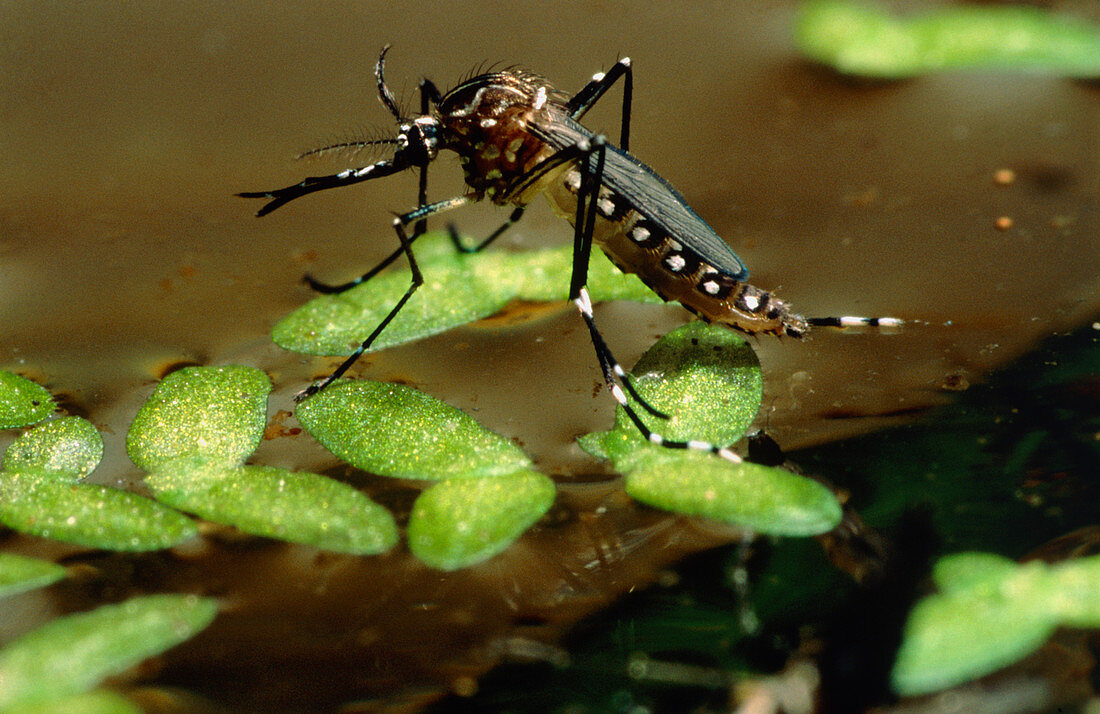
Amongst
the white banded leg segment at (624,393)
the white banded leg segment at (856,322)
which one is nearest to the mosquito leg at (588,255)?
the white banded leg segment at (624,393)

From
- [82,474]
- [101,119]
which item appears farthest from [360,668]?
[101,119]

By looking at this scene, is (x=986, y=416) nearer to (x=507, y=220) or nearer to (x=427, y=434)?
(x=427, y=434)

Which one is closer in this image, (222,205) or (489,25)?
(222,205)

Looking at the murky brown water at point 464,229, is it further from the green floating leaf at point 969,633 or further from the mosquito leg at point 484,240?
the green floating leaf at point 969,633

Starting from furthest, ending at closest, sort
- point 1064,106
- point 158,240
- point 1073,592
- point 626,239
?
point 1064,106 < point 158,240 < point 626,239 < point 1073,592

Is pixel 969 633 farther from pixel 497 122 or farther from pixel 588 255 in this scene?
pixel 497 122

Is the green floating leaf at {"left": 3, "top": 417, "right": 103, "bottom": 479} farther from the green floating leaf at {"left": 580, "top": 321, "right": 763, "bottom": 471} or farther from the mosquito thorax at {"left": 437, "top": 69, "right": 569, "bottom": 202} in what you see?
the mosquito thorax at {"left": 437, "top": 69, "right": 569, "bottom": 202}
